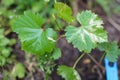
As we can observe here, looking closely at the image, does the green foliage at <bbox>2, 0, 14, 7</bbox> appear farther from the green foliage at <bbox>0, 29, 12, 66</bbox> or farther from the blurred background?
the green foliage at <bbox>0, 29, 12, 66</bbox>

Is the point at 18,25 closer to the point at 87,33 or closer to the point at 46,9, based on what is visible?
the point at 87,33

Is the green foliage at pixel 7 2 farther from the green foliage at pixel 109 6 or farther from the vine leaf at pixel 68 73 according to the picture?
the vine leaf at pixel 68 73

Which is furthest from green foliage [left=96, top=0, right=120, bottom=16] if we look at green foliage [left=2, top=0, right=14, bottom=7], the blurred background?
green foliage [left=2, top=0, right=14, bottom=7]

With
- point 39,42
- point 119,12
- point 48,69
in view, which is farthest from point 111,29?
point 39,42

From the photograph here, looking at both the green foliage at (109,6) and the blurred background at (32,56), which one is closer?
the blurred background at (32,56)

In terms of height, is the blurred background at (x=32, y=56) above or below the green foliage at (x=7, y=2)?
below

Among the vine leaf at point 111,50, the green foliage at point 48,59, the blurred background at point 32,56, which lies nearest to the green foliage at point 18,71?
the blurred background at point 32,56

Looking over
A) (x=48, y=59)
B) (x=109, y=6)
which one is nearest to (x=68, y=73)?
(x=48, y=59)
